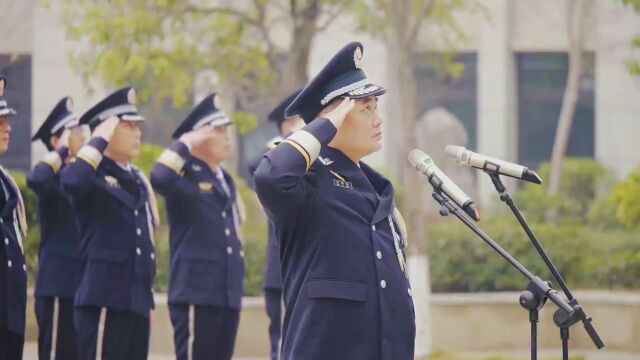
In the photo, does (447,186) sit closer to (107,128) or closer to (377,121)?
(377,121)

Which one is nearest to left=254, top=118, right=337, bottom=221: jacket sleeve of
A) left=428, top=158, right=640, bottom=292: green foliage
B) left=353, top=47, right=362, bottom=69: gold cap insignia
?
left=353, top=47, right=362, bottom=69: gold cap insignia

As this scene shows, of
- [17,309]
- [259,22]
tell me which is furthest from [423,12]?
[17,309]

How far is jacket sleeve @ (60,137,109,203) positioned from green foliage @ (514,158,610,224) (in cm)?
1087

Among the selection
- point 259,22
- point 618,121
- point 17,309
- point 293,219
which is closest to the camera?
point 293,219

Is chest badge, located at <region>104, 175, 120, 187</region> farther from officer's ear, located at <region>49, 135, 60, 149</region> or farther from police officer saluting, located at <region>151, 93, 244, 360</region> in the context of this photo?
officer's ear, located at <region>49, 135, 60, 149</region>

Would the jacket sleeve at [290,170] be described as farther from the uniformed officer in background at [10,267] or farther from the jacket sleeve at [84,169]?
the jacket sleeve at [84,169]

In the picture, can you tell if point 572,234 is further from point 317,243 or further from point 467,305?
point 317,243

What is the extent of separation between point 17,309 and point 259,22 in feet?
26.7

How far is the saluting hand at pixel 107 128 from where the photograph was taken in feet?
31.2

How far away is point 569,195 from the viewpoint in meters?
26.1

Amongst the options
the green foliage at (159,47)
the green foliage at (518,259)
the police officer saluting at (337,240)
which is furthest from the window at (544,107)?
the police officer saluting at (337,240)

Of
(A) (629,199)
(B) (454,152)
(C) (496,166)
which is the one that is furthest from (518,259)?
(C) (496,166)

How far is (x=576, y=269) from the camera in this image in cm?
1480

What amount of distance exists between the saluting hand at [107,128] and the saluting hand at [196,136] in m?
0.91
